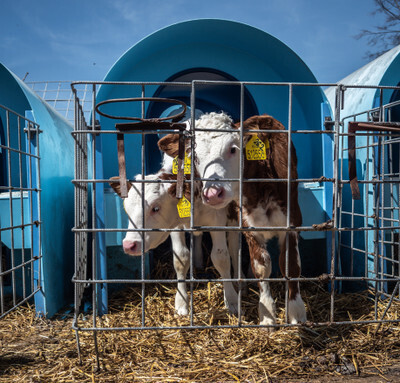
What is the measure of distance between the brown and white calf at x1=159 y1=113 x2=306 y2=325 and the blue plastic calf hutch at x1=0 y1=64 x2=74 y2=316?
149 cm

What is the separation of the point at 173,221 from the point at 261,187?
1035 mm

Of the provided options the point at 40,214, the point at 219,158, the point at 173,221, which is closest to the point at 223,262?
the point at 173,221

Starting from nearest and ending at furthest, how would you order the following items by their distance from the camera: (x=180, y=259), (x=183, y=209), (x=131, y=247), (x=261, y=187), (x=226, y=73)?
(x=183, y=209) → (x=131, y=247) → (x=261, y=187) → (x=180, y=259) → (x=226, y=73)

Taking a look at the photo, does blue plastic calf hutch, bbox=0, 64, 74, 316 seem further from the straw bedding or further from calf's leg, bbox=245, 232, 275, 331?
calf's leg, bbox=245, 232, 275, 331

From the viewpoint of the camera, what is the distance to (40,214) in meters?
3.82

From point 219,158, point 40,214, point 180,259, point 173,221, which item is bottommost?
point 180,259

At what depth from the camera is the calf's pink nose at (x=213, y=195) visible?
2670mm

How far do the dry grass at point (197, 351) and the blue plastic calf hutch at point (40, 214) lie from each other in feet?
1.54

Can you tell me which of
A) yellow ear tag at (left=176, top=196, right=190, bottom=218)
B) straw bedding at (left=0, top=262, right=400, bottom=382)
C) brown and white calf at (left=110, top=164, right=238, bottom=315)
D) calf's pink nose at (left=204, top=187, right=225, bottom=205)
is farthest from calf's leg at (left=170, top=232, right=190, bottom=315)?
calf's pink nose at (left=204, top=187, right=225, bottom=205)

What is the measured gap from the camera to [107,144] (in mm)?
4934

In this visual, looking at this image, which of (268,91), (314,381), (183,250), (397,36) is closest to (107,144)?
(183,250)

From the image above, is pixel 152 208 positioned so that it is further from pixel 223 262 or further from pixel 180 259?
pixel 223 262

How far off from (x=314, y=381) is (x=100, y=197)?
9.23 feet

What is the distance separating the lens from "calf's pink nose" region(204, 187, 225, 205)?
8.76ft
